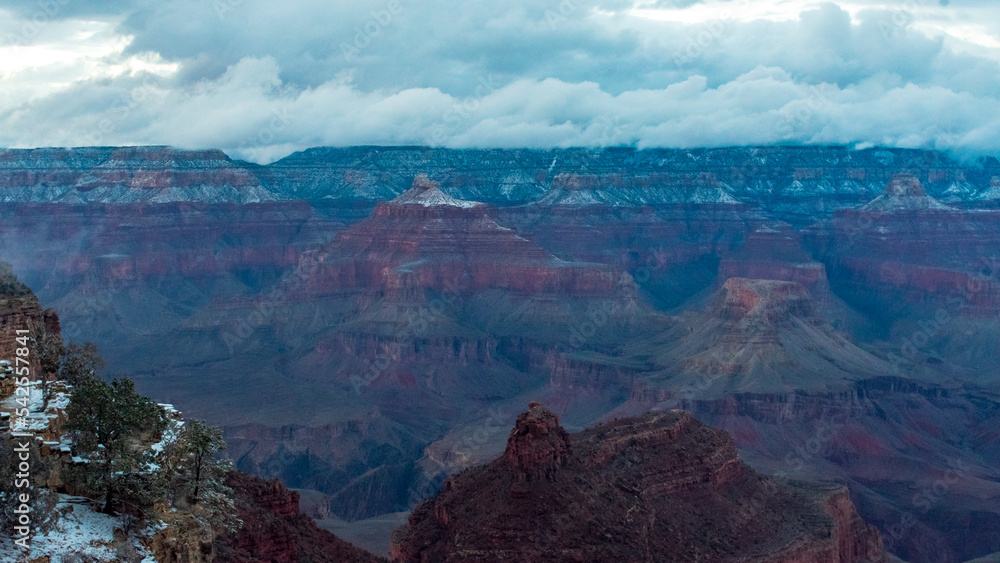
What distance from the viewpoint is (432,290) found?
170 metres

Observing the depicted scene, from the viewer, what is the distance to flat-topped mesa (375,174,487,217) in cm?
17650

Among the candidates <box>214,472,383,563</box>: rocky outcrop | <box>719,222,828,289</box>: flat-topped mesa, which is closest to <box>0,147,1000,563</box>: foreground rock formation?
<box>719,222,828,289</box>: flat-topped mesa

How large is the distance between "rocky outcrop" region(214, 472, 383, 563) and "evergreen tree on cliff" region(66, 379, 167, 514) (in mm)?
4595

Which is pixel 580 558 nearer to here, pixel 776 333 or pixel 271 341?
pixel 776 333

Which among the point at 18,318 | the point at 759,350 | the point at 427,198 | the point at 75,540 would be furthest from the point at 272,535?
the point at 427,198

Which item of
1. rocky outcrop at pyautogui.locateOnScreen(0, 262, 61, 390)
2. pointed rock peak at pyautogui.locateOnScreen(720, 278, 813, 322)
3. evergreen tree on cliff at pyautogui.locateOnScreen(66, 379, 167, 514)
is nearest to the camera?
evergreen tree on cliff at pyautogui.locateOnScreen(66, 379, 167, 514)

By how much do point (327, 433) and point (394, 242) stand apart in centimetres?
6021

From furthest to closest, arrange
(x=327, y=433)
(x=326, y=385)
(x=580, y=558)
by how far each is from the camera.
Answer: (x=326, y=385) → (x=327, y=433) → (x=580, y=558)

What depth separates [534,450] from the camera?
5116 cm

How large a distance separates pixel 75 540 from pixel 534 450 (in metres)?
30.6

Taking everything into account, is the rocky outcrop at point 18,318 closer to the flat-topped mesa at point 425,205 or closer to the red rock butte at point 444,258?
the red rock butte at point 444,258

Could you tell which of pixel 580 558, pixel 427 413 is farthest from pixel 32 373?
pixel 427 413

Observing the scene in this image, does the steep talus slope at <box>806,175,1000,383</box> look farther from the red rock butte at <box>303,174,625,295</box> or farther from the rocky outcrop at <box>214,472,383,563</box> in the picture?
the rocky outcrop at <box>214,472,383,563</box>

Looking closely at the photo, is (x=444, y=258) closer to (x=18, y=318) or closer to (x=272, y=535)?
(x=18, y=318)
